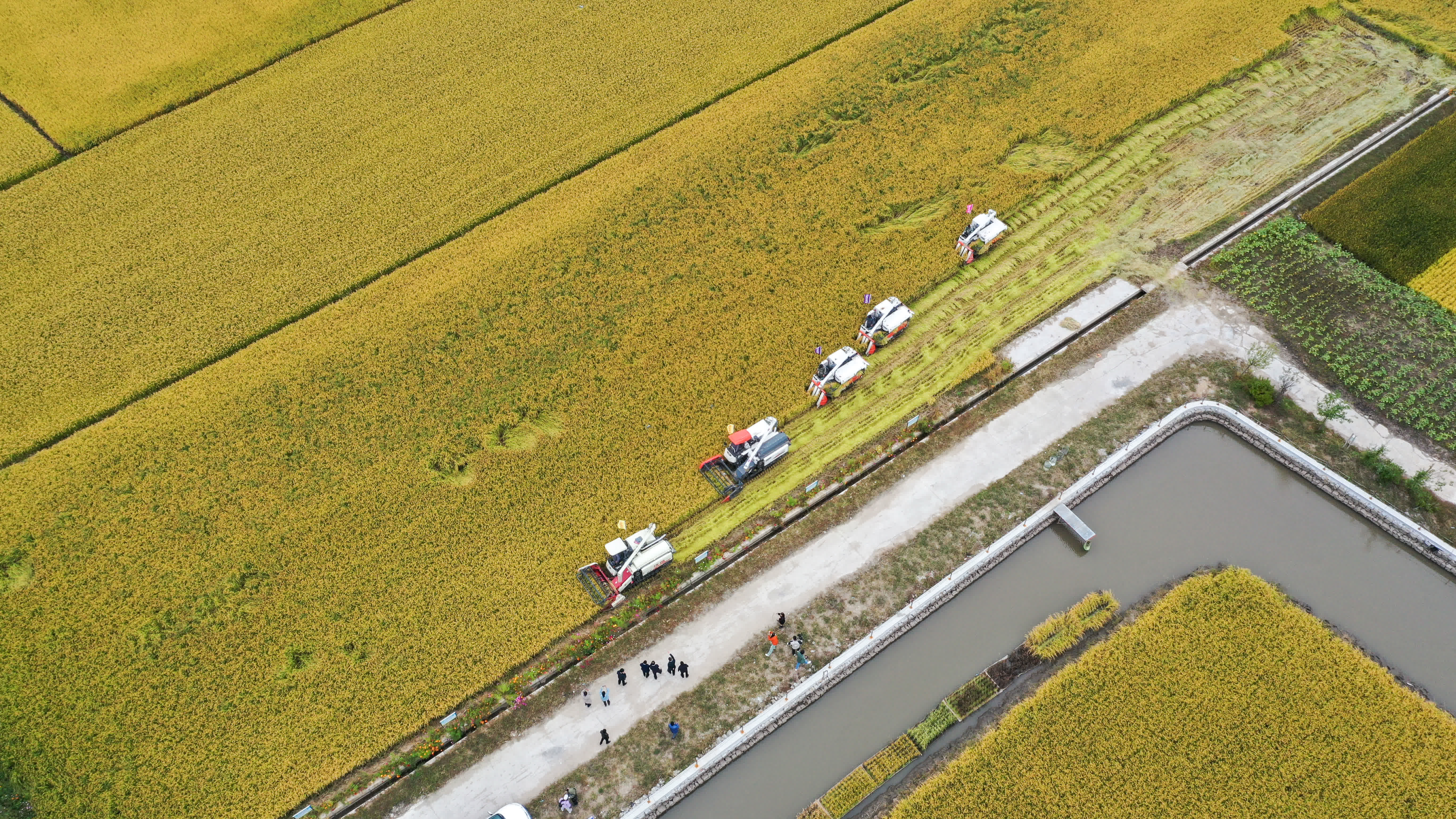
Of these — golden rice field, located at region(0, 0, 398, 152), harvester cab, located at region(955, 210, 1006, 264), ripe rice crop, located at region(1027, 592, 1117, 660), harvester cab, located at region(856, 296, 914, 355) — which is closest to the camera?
ripe rice crop, located at region(1027, 592, 1117, 660)

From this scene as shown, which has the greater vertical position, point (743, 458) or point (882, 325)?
point (882, 325)

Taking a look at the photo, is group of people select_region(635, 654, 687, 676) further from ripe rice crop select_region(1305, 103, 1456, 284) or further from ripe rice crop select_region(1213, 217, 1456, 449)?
ripe rice crop select_region(1305, 103, 1456, 284)

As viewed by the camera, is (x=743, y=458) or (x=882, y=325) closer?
(x=743, y=458)

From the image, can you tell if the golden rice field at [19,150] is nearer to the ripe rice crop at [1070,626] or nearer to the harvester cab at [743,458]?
the harvester cab at [743,458]

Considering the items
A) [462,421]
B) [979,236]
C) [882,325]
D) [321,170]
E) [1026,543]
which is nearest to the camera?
[1026,543]

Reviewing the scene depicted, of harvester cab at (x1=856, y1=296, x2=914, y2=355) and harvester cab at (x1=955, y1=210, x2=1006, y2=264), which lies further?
harvester cab at (x1=955, y1=210, x2=1006, y2=264)

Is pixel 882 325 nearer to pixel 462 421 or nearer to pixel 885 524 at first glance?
pixel 885 524


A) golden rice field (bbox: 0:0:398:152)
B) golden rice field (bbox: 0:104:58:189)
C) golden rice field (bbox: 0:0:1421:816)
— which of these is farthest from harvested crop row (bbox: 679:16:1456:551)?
golden rice field (bbox: 0:104:58:189)

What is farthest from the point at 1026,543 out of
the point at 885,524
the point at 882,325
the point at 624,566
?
the point at 624,566

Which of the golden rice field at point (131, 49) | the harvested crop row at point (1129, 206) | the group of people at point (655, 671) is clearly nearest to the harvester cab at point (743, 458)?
the harvested crop row at point (1129, 206)
